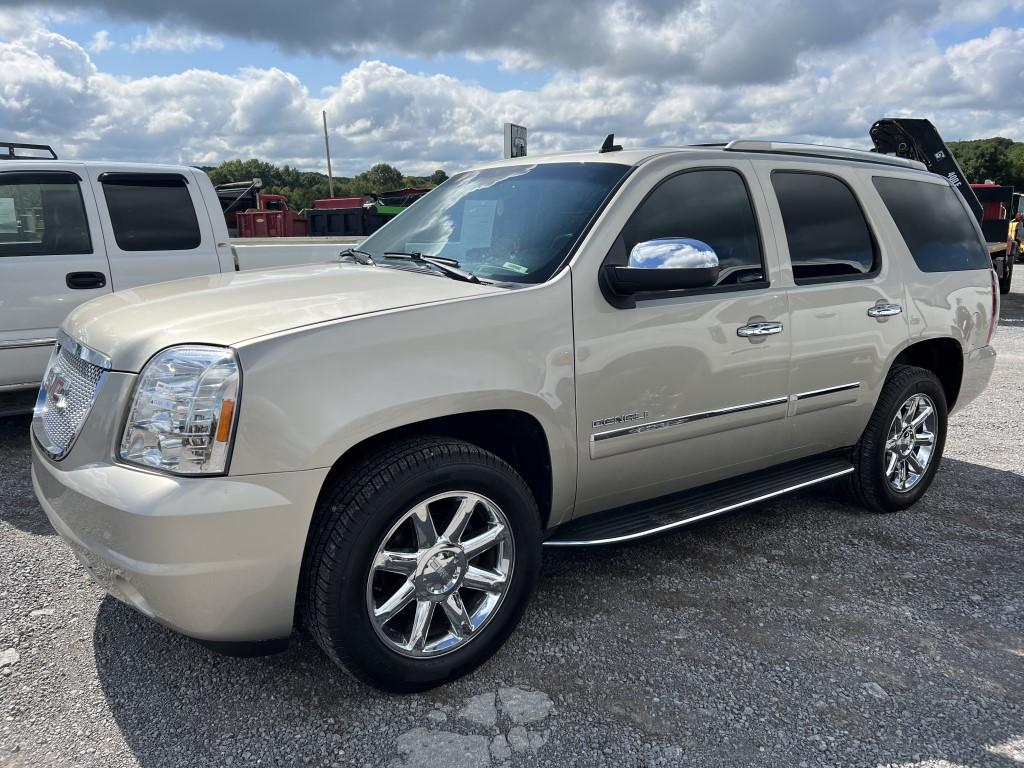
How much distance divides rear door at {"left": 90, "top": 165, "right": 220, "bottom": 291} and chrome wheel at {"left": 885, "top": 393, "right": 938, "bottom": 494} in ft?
16.2

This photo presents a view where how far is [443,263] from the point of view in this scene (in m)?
3.26

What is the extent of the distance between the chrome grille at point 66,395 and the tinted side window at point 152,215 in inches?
123

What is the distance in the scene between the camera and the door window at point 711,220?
321 centimetres

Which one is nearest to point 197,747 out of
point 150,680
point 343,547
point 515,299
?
point 150,680

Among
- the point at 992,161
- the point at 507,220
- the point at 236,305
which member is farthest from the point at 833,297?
the point at 992,161

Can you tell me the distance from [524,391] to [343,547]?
809 mm

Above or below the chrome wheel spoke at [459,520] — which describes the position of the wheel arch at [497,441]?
above

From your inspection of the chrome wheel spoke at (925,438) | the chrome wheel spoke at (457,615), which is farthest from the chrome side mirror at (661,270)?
the chrome wheel spoke at (925,438)

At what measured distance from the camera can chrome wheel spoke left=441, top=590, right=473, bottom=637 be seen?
2.72 m

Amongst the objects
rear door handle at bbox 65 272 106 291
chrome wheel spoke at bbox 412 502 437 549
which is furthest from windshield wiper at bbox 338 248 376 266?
rear door handle at bbox 65 272 106 291

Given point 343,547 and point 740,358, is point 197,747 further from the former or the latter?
point 740,358

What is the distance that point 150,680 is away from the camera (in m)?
2.72

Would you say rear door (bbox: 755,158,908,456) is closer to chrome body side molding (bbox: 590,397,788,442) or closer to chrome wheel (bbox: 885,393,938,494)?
chrome body side molding (bbox: 590,397,788,442)

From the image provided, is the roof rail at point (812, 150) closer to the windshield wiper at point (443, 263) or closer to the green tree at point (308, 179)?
the windshield wiper at point (443, 263)
